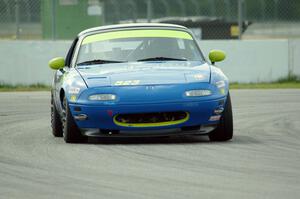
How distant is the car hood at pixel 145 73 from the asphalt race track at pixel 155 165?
619mm

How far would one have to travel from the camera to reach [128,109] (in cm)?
1043

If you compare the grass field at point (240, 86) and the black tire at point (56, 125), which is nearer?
the black tire at point (56, 125)

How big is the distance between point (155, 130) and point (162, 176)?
2.37 m

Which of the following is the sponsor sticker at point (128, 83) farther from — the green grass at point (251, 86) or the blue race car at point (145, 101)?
the green grass at point (251, 86)

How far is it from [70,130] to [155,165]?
2.12m

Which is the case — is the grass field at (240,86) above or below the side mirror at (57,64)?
below

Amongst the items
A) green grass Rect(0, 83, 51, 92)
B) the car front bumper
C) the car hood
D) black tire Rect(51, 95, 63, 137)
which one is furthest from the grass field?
the car front bumper

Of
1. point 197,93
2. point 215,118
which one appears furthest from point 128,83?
point 215,118

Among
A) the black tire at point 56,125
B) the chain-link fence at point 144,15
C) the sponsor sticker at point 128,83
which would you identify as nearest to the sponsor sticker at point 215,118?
the sponsor sticker at point 128,83

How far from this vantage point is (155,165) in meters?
8.85

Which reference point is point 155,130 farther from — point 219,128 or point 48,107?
point 48,107

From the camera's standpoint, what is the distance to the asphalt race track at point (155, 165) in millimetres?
7414

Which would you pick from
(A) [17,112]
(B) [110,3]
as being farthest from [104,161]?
(B) [110,3]

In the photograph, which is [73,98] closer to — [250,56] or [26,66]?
[26,66]
